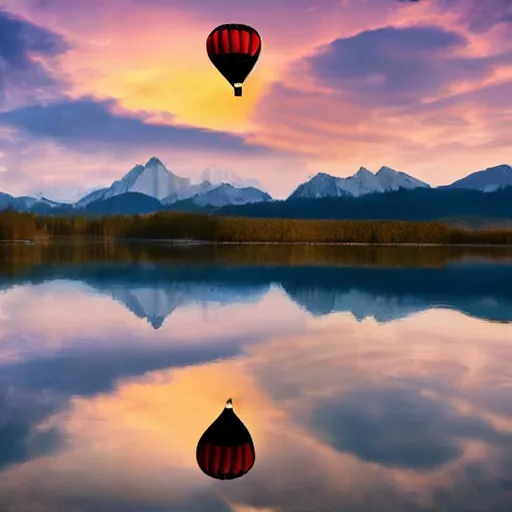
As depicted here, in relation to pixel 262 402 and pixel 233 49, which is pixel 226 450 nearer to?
pixel 262 402

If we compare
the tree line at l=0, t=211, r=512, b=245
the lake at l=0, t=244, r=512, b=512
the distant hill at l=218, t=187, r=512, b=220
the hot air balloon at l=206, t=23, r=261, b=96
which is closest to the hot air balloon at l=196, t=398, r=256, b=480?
the lake at l=0, t=244, r=512, b=512

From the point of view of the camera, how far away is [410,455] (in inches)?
214

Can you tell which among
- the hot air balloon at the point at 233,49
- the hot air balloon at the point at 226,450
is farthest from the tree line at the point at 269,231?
the hot air balloon at the point at 226,450

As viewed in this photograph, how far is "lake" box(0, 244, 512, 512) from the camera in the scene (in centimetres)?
470

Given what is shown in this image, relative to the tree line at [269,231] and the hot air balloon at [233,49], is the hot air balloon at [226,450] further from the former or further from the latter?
the tree line at [269,231]

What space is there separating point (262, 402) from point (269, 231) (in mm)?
54001

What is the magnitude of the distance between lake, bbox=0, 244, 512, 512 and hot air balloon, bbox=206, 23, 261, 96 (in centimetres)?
490

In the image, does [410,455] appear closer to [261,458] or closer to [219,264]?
[261,458]

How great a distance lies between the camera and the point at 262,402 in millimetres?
6879

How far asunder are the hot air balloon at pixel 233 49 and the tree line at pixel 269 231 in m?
43.0

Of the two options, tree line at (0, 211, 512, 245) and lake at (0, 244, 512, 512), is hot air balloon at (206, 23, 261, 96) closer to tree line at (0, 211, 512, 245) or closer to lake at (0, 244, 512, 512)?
lake at (0, 244, 512, 512)

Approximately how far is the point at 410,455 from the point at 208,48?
10.9 m

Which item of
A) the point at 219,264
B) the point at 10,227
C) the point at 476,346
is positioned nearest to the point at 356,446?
the point at 476,346

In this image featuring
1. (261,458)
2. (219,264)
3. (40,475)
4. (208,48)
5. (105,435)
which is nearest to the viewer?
(40,475)
